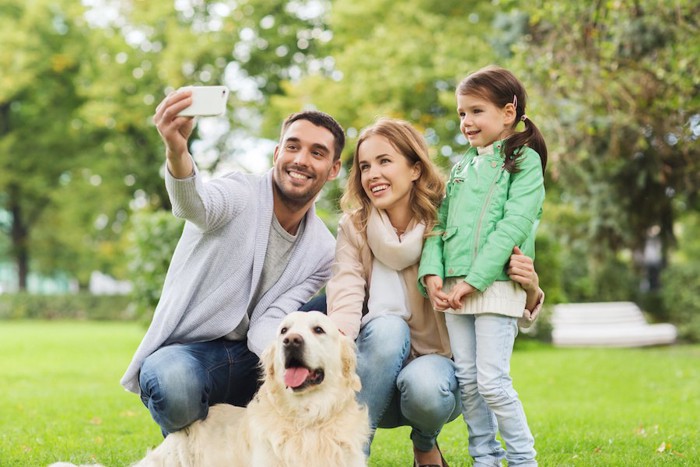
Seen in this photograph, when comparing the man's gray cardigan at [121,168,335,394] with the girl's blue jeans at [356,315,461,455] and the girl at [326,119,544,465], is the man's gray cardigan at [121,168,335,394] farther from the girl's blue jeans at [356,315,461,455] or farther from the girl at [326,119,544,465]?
the girl's blue jeans at [356,315,461,455]

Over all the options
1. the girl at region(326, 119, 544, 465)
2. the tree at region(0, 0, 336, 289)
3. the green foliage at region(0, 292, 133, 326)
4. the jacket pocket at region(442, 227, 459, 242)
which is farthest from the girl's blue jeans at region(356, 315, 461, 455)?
the green foliage at region(0, 292, 133, 326)

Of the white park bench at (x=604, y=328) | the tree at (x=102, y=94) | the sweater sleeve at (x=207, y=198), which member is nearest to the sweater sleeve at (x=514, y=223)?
the sweater sleeve at (x=207, y=198)

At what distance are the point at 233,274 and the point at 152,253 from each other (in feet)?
29.1

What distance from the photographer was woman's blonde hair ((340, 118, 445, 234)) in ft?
12.5

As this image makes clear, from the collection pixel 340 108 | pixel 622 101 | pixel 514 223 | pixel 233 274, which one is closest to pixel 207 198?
pixel 233 274

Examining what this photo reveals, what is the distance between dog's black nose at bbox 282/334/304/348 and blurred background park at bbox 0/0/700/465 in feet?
5.94

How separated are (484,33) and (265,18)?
9600 millimetres

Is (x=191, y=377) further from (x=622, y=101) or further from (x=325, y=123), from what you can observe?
(x=622, y=101)

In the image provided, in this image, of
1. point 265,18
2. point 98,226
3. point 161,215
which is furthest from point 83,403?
point 98,226

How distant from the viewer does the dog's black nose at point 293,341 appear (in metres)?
3.17

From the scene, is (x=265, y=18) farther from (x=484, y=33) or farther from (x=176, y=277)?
(x=176, y=277)

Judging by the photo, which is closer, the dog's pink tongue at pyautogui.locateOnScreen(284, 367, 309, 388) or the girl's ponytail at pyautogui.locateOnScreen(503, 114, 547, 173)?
the dog's pink tongue at pyautogui.locateOnScreen(284, 367, 309, 388)

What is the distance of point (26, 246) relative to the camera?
30.5 m

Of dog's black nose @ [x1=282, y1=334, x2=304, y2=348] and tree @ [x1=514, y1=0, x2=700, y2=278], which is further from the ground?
tree @ [x1=514, y1=0, x2=700, y2=278]
